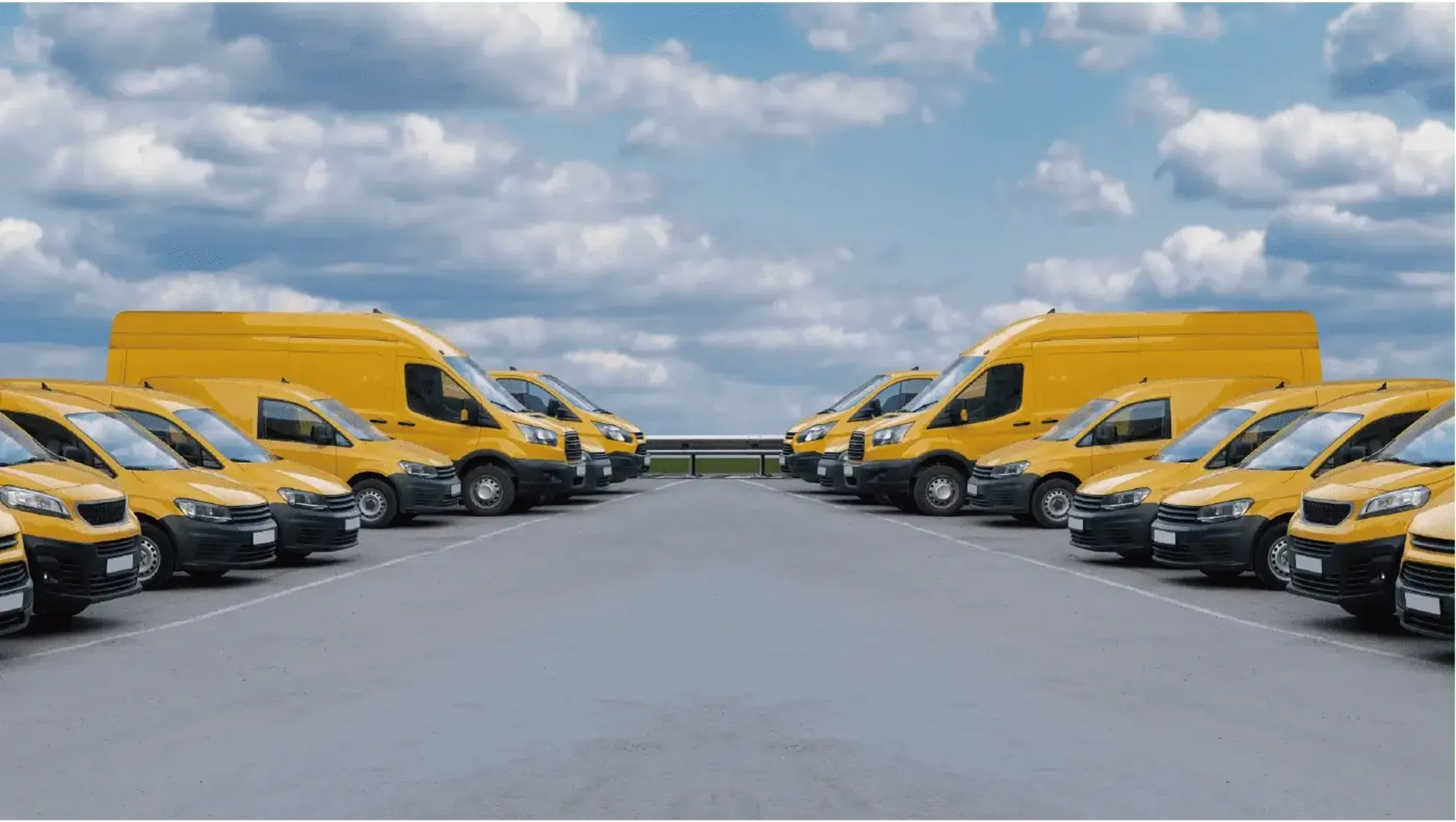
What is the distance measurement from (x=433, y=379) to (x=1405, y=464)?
16957 millimetres

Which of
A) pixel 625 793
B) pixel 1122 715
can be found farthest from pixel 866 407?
pixel 625 793

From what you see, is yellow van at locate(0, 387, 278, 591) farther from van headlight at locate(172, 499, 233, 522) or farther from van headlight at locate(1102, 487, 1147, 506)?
van headlight at locate(1102, 487, 1147, 506)

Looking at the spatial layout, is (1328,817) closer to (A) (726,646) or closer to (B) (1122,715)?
(B) (1122,715)

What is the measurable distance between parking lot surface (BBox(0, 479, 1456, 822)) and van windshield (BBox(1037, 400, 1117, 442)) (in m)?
7.03

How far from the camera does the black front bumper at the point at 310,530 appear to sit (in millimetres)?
17188

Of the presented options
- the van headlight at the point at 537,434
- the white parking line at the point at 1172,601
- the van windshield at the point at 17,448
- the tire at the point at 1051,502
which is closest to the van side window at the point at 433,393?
the van headlight at the point at 537,434

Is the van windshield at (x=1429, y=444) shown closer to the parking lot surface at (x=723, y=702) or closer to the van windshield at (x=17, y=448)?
the parking lot surface at (x=723, y=702)

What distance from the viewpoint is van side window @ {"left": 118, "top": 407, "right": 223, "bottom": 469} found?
17.4 m

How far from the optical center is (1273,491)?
15.2 meters

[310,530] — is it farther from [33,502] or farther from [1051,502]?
[1051,502]

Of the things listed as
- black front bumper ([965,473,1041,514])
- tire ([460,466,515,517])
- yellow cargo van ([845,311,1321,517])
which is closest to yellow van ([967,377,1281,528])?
black front bumper ([965,473,1041,514])

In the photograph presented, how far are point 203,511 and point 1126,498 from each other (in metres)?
9.37

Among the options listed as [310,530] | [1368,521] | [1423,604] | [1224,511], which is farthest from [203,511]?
[1423,604]

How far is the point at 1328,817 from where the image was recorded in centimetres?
623
